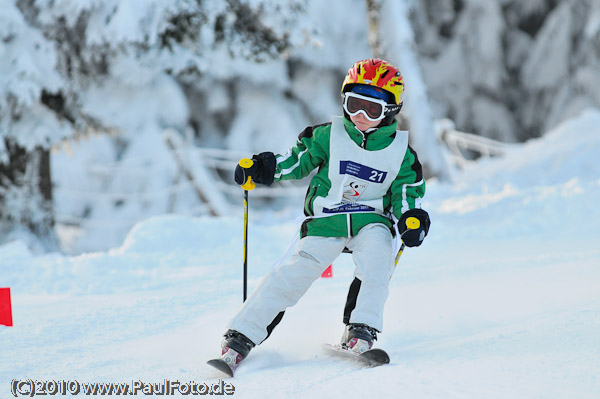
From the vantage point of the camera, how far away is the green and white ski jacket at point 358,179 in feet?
9.50

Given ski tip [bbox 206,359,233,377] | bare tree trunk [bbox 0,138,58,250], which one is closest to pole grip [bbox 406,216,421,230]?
ski tip [bbox 206,359,233,377]

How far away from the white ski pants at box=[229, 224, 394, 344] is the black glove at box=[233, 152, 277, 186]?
0.32m

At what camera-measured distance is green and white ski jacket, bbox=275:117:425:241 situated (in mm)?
2895

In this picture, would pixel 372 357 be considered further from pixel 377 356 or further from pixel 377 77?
pixel 377 77

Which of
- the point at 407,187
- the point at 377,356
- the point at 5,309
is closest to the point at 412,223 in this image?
the point at 407,187

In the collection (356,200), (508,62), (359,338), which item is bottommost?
(359,338)

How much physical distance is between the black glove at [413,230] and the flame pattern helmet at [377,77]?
1.56 feet

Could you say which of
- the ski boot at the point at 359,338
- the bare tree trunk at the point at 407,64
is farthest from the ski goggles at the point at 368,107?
the bare tree trunk at the point at 407,64

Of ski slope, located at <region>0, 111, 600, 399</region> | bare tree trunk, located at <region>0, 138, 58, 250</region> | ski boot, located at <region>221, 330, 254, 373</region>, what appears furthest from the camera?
bare tree trunk, located at <region>0, 138, 58, 250</region>

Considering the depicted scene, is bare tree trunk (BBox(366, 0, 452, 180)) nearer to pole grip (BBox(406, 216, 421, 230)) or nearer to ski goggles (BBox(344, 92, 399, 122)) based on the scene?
ski goggles (BBox(344, 92, 399, 122))

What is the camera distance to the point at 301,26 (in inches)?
307

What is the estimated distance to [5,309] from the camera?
3.33 meters

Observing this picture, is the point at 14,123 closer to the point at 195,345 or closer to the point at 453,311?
the point at 195,345

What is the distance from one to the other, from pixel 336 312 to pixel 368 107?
1.20 metres
